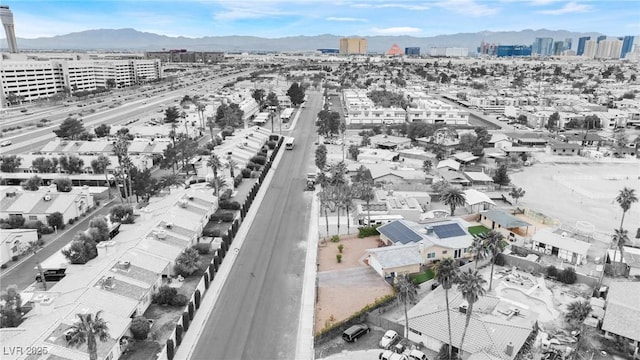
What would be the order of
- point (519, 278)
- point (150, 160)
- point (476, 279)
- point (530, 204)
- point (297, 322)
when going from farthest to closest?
point (150, 160), point (530, 204), point (519, 278), point (297, 322), point (476, 279)

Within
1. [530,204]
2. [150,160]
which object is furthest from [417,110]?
[150,160]

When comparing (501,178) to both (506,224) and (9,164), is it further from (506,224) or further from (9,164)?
(9,164)

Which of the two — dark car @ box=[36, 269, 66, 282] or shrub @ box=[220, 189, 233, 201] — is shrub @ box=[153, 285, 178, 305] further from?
shrub @ box=[220, 189, 233, 201]

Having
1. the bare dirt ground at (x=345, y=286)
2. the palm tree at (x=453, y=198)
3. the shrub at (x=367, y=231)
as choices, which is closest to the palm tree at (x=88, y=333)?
the bare dirt ground at (x=345, y=286)

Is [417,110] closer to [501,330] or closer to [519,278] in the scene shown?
[519,278]

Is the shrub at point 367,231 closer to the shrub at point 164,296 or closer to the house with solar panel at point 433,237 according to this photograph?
the house with solar panel at point 433,237

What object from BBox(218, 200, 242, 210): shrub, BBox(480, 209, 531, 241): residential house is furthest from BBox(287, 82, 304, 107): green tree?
BBox(480, 209, 531, 241): residential house
